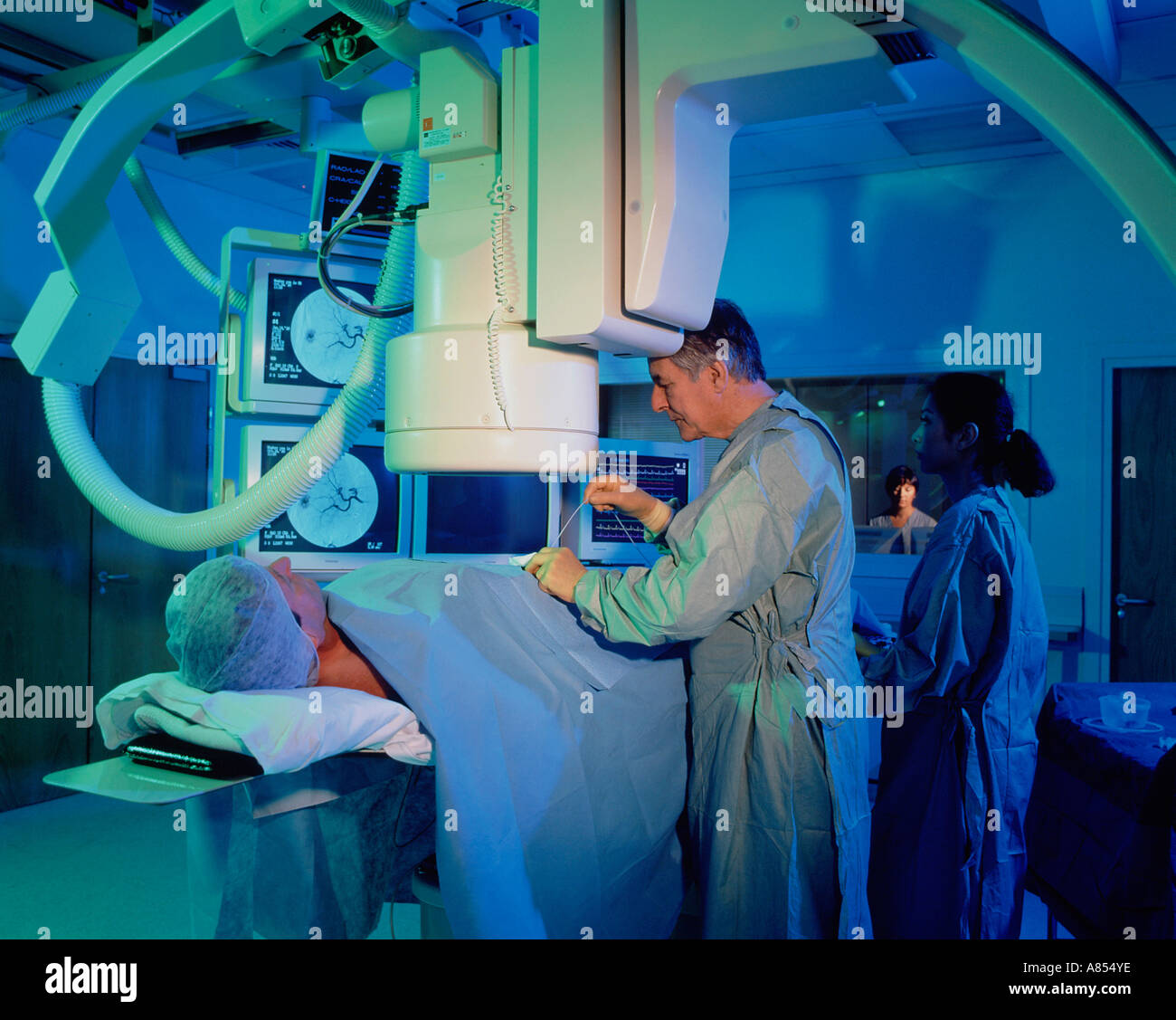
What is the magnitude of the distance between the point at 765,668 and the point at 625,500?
0.39 metres

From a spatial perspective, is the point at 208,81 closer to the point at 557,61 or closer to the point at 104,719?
the point at 557,61

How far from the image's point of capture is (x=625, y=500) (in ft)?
5.47

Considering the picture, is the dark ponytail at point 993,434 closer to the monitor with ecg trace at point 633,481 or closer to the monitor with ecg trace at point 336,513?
the monitor with ecg trace at point 633,481

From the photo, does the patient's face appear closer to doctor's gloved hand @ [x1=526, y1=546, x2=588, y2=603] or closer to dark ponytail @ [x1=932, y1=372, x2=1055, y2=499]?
doctor's gloved hand @ [x1=526, y1=546, x2=588, y2=603]

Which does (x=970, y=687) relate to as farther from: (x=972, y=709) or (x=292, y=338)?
(x=292, y=338)

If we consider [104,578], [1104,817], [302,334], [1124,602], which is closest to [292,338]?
[302,334]

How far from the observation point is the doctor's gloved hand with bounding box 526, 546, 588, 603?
1.42m

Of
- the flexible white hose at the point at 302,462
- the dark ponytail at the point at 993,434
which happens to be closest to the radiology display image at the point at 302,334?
the flexible white hose at the point at 302,462

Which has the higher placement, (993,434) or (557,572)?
(993,434)

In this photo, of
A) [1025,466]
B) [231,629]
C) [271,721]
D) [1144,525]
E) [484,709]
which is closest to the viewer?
[271,721]

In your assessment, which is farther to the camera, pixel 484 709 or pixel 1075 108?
pixel 484 709

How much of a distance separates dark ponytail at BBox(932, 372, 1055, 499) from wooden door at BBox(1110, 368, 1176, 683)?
6.09ft

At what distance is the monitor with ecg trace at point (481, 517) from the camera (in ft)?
7.82

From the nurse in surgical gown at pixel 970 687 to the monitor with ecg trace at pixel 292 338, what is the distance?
59.5 inches
